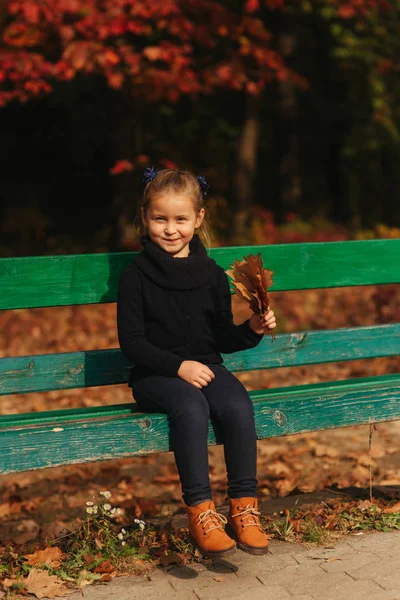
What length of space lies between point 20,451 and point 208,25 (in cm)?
614

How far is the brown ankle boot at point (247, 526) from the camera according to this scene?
3338 millimetres

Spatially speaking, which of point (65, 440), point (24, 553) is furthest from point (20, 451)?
point (24, 553)

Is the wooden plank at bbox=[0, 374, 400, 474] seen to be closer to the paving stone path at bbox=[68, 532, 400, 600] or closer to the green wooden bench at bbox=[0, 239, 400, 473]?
the green wooden bench at bbox=[0, 239, 400, 473]

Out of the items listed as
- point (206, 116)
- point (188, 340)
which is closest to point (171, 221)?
point (188, 340)

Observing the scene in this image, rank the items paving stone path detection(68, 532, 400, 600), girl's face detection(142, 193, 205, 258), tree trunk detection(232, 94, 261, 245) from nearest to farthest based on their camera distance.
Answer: paving stone path detection(68, 532, 400, 600), girl's face detection(142, 193, 205, 258), tree trunk detection(232, 94, 261, 245)

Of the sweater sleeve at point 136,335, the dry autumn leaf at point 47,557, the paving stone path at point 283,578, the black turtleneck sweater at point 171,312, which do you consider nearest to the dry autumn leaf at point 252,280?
the black turtleneck sweater at point 171,312

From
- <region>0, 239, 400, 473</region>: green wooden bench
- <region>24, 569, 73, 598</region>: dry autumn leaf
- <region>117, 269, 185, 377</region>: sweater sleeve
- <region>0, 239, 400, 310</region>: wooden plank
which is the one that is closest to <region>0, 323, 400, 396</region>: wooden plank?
<region>0, 239, 400, 473</region>: green wooden bench

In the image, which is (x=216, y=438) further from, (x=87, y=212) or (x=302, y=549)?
(x=87, y=212)

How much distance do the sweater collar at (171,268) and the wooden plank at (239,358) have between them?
1.67 ft

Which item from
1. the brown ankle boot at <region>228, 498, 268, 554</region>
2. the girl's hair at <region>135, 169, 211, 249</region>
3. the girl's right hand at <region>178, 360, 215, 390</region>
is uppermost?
the girl's hair at <region>135, 169, 211, 249</region>

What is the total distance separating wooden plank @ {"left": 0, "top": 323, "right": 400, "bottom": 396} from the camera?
3.93 m

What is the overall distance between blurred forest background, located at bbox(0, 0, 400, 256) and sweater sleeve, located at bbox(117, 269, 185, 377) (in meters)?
4.02

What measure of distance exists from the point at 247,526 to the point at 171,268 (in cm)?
109

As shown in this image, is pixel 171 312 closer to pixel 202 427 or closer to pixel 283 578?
pixel 202 427
